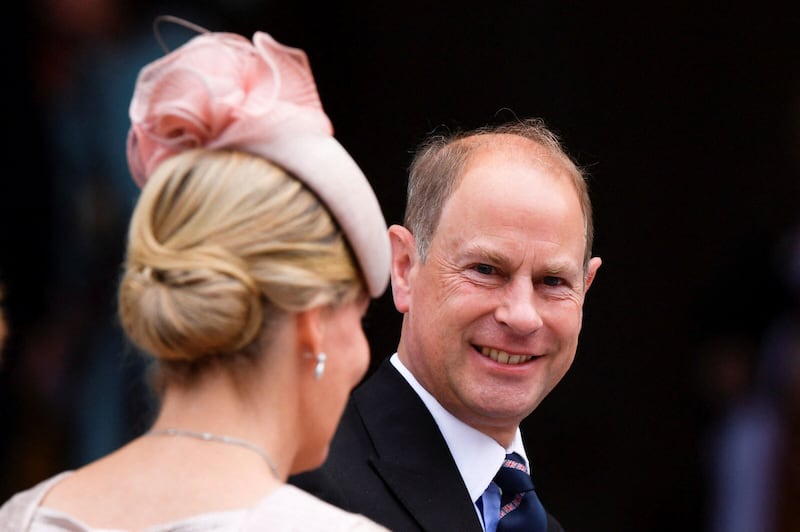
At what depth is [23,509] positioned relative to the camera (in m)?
1.99

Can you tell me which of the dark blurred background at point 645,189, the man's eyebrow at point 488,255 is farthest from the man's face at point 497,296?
the dark blurred background at point 645,189

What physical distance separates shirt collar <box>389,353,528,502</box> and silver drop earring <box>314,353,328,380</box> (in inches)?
45.5

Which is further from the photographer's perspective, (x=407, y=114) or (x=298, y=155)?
(x=407, y=114)

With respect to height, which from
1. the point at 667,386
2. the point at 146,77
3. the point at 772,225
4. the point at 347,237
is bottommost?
the point at 667,386

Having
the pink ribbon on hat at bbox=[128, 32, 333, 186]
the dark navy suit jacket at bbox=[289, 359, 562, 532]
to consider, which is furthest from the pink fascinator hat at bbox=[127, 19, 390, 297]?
the dark navy suit jacket at bbox=[289, 359, 562, 532]

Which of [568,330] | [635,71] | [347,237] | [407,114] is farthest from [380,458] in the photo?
[635,71]

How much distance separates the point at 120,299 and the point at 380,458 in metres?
1.22

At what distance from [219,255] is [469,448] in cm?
142

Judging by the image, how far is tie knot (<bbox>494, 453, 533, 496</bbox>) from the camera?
3.29 meters

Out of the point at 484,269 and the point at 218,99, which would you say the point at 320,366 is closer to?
the point at 218,99

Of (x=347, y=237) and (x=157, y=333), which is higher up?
(x=347, y=237)

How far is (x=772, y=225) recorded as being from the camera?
22.1 ft

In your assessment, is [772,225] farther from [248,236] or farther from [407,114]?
[248,236]

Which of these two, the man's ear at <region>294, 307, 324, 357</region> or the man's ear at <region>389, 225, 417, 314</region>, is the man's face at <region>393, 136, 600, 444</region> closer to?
A: the man's ear at <region>389, 225, 417, 314</region>
